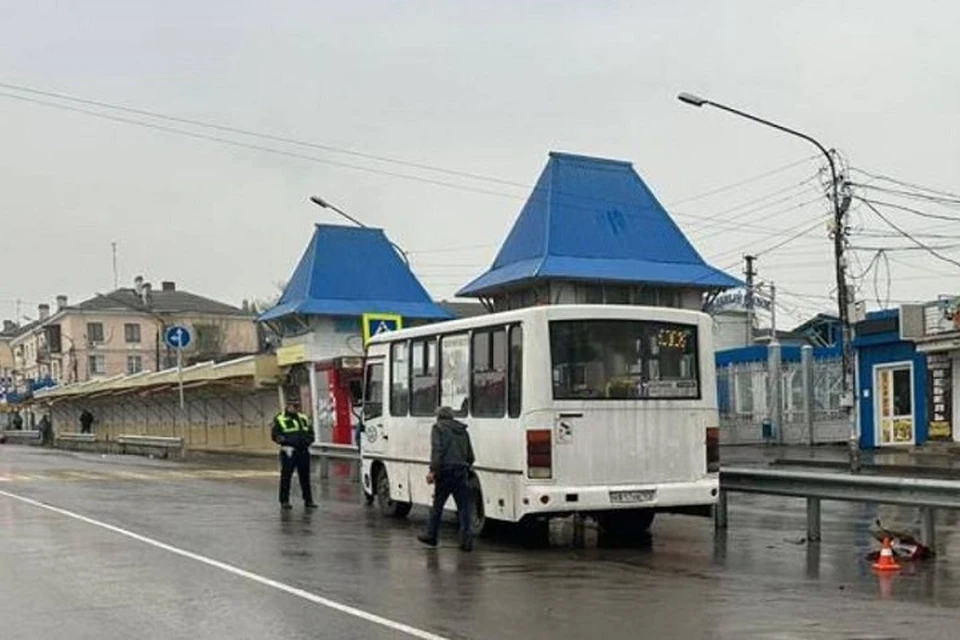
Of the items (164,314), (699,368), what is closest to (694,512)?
(699,368)

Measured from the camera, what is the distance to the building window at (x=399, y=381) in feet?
53.5

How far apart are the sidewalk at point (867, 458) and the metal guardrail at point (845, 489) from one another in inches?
434

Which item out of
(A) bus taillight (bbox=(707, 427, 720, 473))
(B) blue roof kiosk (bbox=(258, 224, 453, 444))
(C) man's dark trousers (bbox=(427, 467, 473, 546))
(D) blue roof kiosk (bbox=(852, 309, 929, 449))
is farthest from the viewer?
(B) blue roof kiosk (bbox=(258, 224, 453, 444))

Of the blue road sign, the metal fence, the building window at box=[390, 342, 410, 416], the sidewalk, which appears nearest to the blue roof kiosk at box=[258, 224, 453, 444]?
the blue road sign

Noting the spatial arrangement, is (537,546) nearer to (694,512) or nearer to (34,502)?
(694,512)

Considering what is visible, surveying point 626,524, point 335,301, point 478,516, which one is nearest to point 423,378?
point 478,516

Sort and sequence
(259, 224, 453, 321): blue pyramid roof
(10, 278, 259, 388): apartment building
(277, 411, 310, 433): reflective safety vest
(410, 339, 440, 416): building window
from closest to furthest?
(410, 339, 440, 416): building window < (277, 411, 310, 433): reflective safety vest < (259, 224, 453, 321): blue pyramid roof < (10, 278, 259, 388): apartment building

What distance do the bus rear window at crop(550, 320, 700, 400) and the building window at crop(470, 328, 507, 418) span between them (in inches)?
29.2

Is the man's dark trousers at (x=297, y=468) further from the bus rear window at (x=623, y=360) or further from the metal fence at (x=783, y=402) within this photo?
the metal fence at (x=783, y=402)

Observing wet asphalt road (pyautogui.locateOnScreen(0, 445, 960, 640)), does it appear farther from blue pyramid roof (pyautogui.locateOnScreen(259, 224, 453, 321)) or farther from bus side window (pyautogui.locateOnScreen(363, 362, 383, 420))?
blue pyramid roof (pyautogui.locateOnScreen(259, 224, 453, 321))

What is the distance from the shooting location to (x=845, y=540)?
14227 mm

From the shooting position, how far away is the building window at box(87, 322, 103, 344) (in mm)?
114250

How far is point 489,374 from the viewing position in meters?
14.0

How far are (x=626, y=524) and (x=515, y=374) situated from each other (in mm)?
2494
